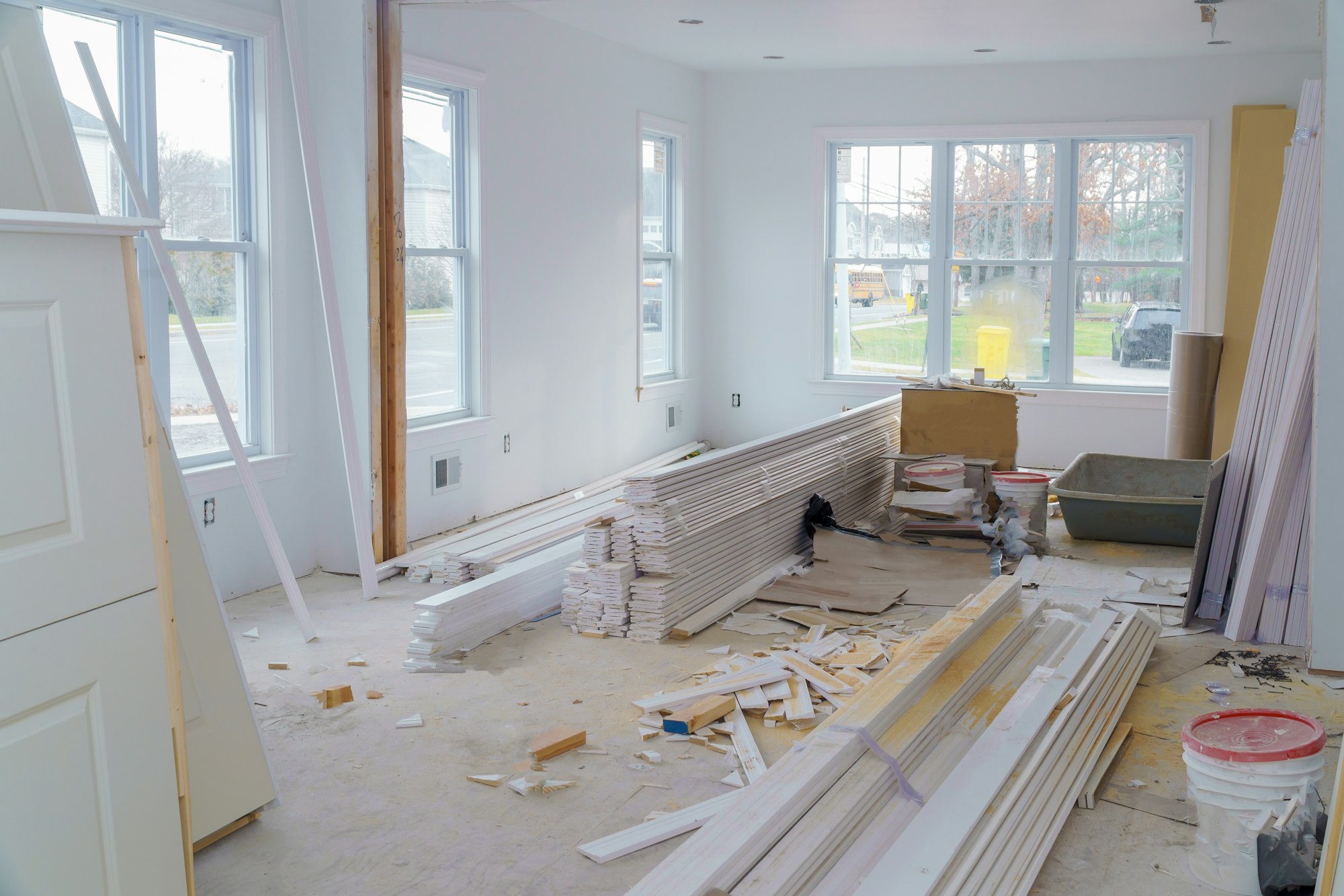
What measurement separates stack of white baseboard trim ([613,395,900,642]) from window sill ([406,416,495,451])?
1596mm

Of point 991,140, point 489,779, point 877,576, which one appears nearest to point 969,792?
point 489,779

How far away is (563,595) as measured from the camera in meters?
5.04

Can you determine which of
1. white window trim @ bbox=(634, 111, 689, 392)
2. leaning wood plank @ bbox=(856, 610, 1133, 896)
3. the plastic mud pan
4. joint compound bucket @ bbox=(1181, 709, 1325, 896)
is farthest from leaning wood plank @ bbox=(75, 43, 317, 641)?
white window trim @ bbox=(634, 111, 689, 392)

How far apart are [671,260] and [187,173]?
498 centimetres

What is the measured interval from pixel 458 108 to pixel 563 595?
124 inches

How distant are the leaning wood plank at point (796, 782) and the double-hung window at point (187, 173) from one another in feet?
10.6

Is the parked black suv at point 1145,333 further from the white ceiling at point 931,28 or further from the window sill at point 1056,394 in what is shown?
the white ceiling at point 931,28

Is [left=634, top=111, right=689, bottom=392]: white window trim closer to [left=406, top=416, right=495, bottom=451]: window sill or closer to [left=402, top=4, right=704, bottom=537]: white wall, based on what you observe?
[left=402, top=4, right=704, bottom=537]: white wall

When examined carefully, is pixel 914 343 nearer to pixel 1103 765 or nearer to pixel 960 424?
pixel 960 424

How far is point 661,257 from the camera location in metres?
9.37

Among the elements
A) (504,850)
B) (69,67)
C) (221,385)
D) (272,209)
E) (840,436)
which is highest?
(69,67)

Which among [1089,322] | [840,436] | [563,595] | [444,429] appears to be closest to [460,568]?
[563,595]

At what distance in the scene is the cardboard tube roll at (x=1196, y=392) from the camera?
8.12 meters

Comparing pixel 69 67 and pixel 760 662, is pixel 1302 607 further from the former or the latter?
pixel 69 67
